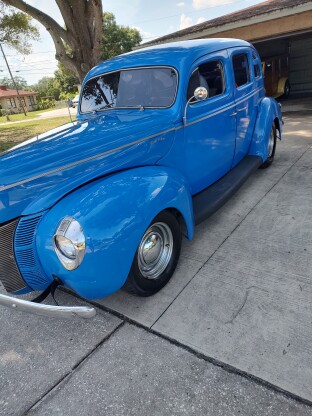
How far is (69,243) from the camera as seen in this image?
1.99 metres

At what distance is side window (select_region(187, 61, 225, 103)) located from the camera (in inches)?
125

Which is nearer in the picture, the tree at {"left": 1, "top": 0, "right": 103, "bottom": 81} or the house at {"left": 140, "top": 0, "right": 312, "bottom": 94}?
the house at {"left": 140, "top": 0, "right": 312, "bottom": 94}

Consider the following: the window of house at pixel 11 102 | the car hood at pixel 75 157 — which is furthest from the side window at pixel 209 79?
the window of house at pixel 11 102

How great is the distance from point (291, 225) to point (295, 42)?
12.5m

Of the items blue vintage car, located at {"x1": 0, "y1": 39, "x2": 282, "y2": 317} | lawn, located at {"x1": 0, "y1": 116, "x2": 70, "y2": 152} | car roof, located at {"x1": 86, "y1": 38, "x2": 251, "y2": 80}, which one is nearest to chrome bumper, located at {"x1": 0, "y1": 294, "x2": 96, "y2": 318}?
blue vintage car, located at {"x1": 0, "y1": 39, "x2": 282, "y2": 317}

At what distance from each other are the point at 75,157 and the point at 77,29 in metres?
7.67

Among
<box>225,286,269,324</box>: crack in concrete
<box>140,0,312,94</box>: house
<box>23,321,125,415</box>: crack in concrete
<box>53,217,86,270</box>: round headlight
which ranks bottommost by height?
<box>225,286,269,324</box>: crack in concrete

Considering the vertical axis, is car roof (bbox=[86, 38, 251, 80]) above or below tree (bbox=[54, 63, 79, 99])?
below

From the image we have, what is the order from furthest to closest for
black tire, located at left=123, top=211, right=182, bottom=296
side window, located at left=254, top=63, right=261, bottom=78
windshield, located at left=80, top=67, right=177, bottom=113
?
side window, located at left=254, top=63, right=261, bottom=78 < windshield, located at left=80, top=67, right=177, bottom=113 < black tire, located at left=123, top=211, right=182, bottom=296

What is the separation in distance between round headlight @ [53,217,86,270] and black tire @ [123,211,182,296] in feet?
1.70

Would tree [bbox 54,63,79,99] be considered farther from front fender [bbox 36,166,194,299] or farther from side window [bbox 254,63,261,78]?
front fender [bbox 36,166,194,299]

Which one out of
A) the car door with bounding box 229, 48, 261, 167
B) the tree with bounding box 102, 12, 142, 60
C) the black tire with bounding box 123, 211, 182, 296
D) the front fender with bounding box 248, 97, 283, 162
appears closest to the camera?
the black tire with bounding box 123, 211, 182, 296

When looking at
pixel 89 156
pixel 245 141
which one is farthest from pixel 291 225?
pixel 89 156

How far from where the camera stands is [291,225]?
3.49 metres
